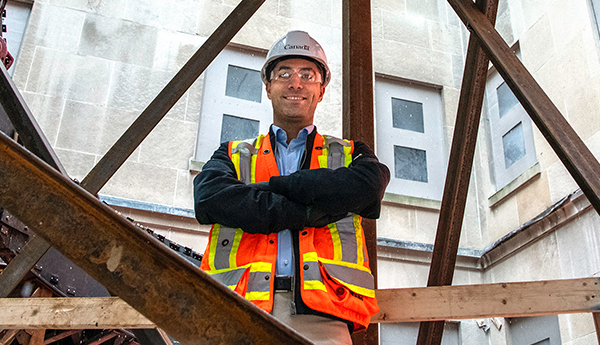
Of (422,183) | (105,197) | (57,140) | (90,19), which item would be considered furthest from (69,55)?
(422,183)

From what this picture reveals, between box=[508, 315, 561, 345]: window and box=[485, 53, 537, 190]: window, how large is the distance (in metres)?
2.72

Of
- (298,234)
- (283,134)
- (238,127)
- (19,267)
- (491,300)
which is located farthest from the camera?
(238,127)

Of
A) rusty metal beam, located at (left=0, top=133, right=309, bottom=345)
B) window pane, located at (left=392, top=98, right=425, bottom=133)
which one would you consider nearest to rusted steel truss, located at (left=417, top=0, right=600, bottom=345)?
rusty metal beam, located at (left=0, top=133, right=309, bottom=345)

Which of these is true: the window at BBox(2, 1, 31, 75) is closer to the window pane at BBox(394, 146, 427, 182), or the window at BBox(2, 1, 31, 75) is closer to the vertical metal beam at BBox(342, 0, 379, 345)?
the window pane at BBox(394, 146, 427, 182)

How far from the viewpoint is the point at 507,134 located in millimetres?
11656

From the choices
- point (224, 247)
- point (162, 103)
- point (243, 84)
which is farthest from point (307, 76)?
point (243, 84)

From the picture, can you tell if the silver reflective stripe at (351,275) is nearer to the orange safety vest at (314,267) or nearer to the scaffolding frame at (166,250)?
the orange safety vest at (314,267)

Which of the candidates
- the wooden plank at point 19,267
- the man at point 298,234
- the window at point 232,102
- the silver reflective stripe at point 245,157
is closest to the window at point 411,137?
the window at point 232,102

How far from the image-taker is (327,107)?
11.5 metres

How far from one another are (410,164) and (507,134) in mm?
1998

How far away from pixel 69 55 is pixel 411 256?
7251 mm

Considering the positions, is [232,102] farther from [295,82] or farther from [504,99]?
[295,82]

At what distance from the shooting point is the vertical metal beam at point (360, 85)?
3781 mm

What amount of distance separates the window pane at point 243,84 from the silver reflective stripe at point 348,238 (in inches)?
353
